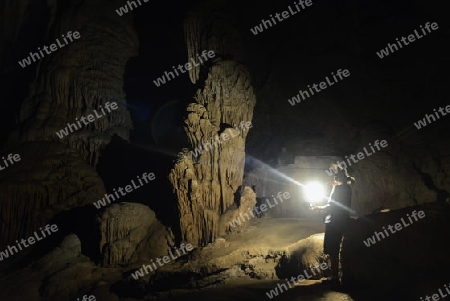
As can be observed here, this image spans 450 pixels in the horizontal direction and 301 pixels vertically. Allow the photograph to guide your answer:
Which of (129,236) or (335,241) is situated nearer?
(335,241)

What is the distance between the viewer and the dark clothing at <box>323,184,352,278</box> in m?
5.32

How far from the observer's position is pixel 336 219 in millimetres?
5551

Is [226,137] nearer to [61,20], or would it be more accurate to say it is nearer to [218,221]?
[218,221]

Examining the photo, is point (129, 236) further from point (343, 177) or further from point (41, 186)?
point (343, 177)

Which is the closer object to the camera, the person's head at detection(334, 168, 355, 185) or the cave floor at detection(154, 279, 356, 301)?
the cave floor at detection(154, 279, 356, 301)

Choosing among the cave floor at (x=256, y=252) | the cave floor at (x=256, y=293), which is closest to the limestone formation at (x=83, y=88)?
the cave floor at (x=256, y=252)

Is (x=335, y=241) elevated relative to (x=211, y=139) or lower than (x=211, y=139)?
lower

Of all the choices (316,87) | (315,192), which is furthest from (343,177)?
(316,87)

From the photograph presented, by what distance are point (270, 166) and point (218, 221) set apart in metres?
5.60

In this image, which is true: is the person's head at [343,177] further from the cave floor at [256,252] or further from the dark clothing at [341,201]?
the cave floor at [256,252]

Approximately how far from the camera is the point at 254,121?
1484cm

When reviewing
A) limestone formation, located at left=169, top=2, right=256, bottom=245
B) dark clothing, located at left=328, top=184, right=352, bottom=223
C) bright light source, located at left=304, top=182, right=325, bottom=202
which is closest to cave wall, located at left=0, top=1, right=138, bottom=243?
limestone formation, located at left=169, top=2, right=256, bottom=245

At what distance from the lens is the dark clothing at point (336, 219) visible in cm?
532

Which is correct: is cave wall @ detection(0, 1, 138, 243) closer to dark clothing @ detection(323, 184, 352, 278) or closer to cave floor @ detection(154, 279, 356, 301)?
cave floor @ detection(154, 279, 356, 301)
